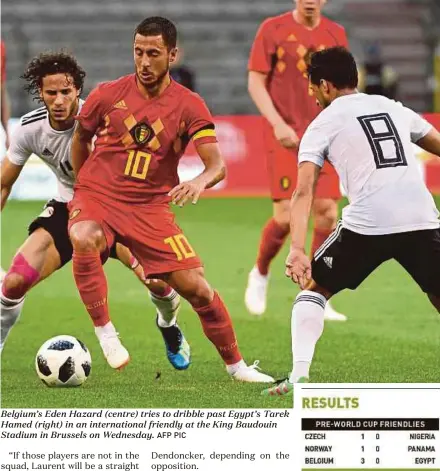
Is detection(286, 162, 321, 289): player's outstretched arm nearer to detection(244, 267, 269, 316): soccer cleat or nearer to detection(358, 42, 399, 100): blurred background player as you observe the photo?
detection(244, 267, 269, 316): soccer cleat

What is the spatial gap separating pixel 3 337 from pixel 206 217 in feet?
29.3

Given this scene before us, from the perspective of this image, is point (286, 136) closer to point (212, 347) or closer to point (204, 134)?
point (212, 347)

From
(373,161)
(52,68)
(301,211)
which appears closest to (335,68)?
(373,161)

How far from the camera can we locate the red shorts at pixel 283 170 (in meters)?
9.42

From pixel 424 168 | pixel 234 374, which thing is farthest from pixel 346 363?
pixel 424 168

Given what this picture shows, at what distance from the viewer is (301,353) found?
6.50 m

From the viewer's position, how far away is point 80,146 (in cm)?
717

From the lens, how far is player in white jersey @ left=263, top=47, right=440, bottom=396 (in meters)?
6.29

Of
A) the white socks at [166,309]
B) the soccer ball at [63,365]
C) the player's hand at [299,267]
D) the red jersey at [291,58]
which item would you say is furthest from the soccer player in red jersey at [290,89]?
the player's hand at [299,267]

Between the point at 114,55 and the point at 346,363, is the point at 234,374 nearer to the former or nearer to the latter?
the point at 346,363

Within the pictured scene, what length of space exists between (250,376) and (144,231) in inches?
38.8

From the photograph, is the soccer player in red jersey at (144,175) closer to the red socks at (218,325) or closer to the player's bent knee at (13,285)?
the red socks at (218,325)

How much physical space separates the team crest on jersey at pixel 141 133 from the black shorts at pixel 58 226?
0.77 meters

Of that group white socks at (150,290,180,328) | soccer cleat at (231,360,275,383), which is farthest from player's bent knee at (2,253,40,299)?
soccer cleat at (231,360,275,383)
